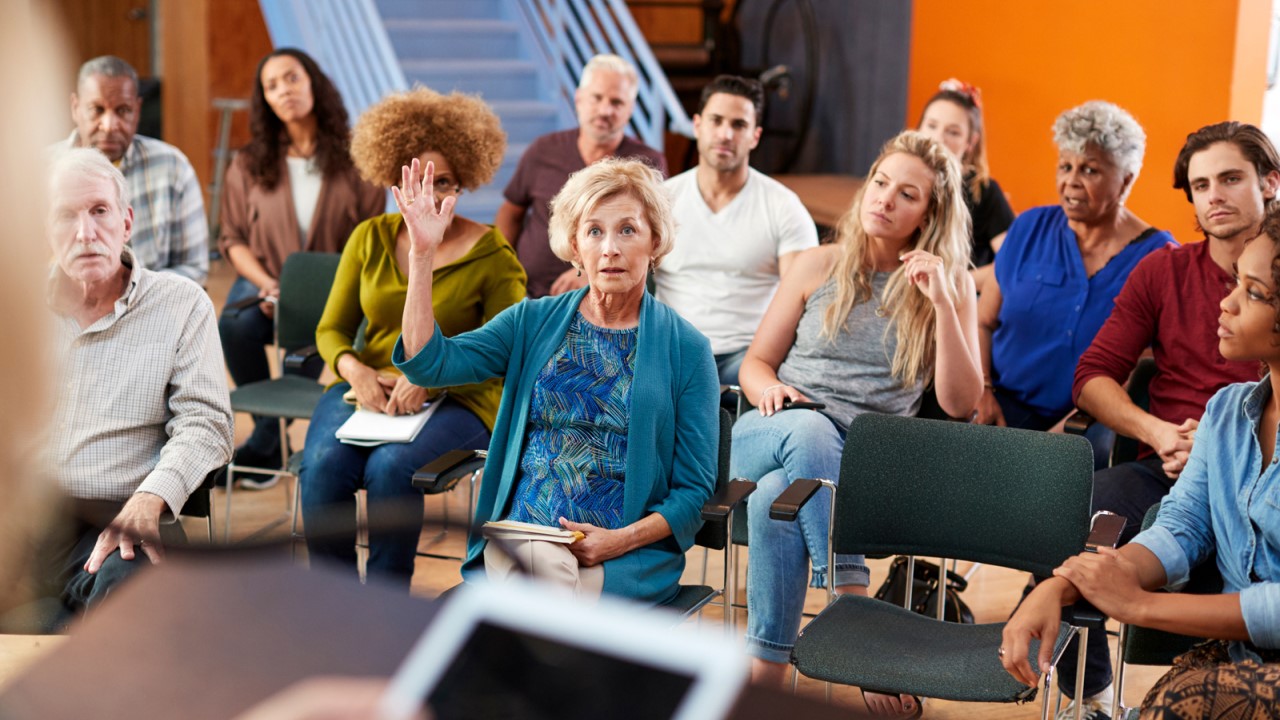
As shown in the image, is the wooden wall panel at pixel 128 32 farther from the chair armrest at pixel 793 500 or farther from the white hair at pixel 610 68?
the chair armrest at pixel 793 500

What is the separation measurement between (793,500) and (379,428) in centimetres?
105

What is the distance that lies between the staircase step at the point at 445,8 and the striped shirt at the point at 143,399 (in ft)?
16.2

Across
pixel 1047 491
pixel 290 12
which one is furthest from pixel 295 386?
pixel 290 12

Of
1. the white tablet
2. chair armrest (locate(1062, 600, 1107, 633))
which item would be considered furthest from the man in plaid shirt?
the white tablet

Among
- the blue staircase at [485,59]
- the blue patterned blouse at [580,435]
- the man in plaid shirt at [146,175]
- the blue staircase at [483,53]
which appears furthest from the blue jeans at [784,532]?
the blue staircase at [485,59]

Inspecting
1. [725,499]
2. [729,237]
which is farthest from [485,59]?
[725,499]

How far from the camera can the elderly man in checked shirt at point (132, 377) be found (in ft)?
7.70

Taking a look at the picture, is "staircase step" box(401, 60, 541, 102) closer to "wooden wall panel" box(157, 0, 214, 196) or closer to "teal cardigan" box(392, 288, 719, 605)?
"wooden wall panel" box(157, 0, 214, 196)

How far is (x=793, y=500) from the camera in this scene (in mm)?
2377

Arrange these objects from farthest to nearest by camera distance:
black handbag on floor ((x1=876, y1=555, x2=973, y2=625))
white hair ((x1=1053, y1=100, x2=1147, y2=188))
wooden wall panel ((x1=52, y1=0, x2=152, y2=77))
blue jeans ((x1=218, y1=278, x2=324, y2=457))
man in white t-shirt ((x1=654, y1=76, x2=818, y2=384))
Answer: wooden wall panel ((x1=52, y1=0, x2=152, y2=77))
blue jeans ((x1=218, y1=278, x2=324, y2=457))
man in white t-shirt ((x1=654, y1=76, x2=818, y2=384))
white hair ((x1=1053, y1=100, x2=1147, y2=188))
black handbag on floor ((x1=876, y1=555, x2=973, y2=625))

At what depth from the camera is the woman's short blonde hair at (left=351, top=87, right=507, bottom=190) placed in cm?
308

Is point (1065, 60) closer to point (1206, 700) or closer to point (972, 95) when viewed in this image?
point (972, 95)

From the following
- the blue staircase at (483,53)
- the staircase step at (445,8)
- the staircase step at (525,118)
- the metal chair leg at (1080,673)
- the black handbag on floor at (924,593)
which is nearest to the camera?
the metal chair leg at (1080,673)

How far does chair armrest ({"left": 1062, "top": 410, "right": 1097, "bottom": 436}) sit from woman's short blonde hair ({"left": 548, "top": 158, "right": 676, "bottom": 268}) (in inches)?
42.8
